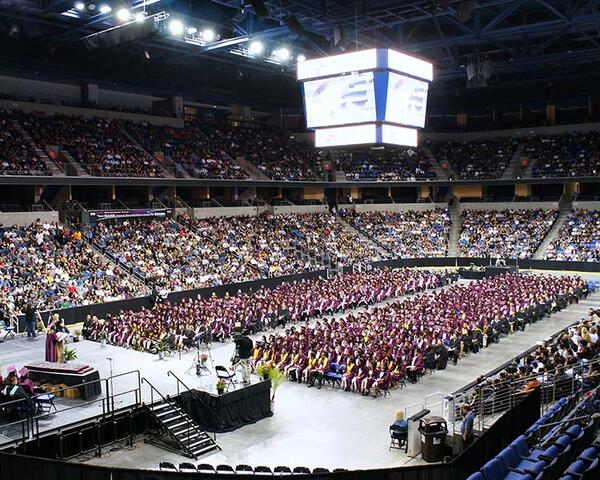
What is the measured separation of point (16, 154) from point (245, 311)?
18133 mm

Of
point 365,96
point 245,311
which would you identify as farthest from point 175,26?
point 245,311

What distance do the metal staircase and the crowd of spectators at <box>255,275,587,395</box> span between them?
467 cm

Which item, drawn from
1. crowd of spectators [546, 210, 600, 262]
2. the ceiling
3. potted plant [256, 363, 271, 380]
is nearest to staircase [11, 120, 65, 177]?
the ceiling

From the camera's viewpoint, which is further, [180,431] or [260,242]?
[260,242]

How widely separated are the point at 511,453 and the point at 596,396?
3.19 meters

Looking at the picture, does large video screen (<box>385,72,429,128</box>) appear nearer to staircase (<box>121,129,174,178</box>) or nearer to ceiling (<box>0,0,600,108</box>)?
ceiling (<box>0,0,600,108</box>)

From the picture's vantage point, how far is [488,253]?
4978 cm

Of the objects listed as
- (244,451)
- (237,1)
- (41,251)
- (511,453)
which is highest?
(237,1)

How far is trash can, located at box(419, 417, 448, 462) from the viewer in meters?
13.5

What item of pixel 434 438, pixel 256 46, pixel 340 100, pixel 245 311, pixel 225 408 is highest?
pixel 256 46

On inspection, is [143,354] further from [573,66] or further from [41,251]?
[573,66]

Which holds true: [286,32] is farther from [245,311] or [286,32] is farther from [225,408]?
[225,408]

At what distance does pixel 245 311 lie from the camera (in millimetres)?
28234

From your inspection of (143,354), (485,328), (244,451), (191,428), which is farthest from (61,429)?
(485,328)
